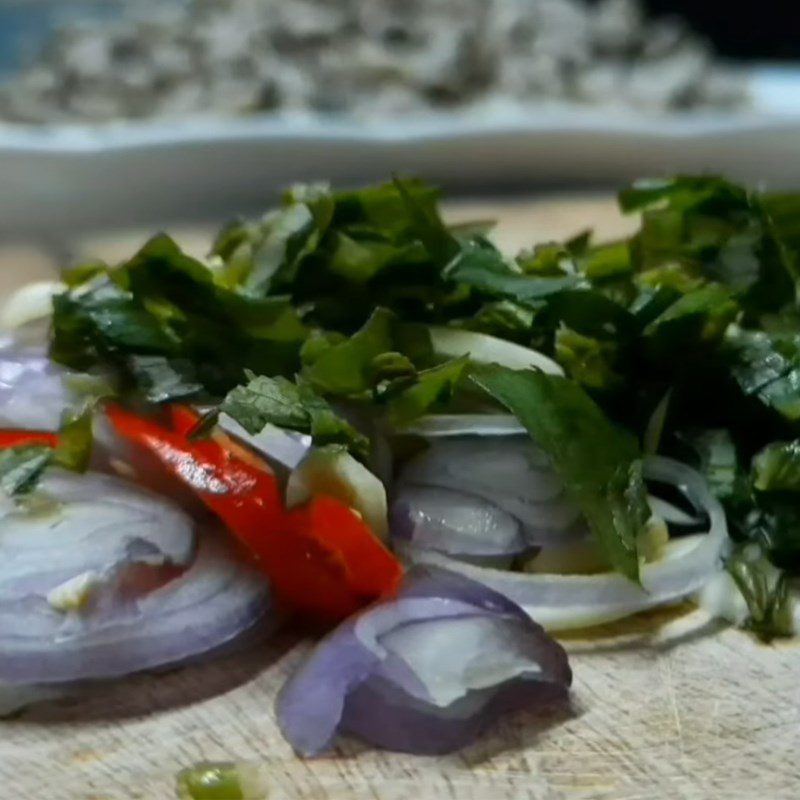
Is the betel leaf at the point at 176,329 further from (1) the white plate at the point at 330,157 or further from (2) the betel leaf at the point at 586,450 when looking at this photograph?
(1) the white plate at the point at 330,157

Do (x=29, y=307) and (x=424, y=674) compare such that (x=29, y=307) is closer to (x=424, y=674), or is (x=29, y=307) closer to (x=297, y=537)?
(x=297, y=537)

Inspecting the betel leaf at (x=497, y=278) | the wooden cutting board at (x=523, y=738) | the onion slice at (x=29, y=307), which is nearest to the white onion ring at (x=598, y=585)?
the wooden cutting board at (x=523, y=738)

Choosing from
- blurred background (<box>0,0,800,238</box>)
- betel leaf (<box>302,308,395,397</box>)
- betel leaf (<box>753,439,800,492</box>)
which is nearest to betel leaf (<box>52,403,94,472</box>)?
betel leaf (<box>302,308,395,397</box>)

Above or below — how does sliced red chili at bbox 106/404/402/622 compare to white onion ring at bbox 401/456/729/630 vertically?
above

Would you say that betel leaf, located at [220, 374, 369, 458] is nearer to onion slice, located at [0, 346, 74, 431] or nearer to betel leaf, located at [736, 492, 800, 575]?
onion slice, located at [0, 346, 74, 431]

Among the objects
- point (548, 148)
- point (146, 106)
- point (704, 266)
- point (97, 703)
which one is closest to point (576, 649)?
point (97, 703)

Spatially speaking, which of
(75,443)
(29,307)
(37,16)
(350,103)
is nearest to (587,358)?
(75,443)

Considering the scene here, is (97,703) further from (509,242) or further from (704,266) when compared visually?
(509,242)
